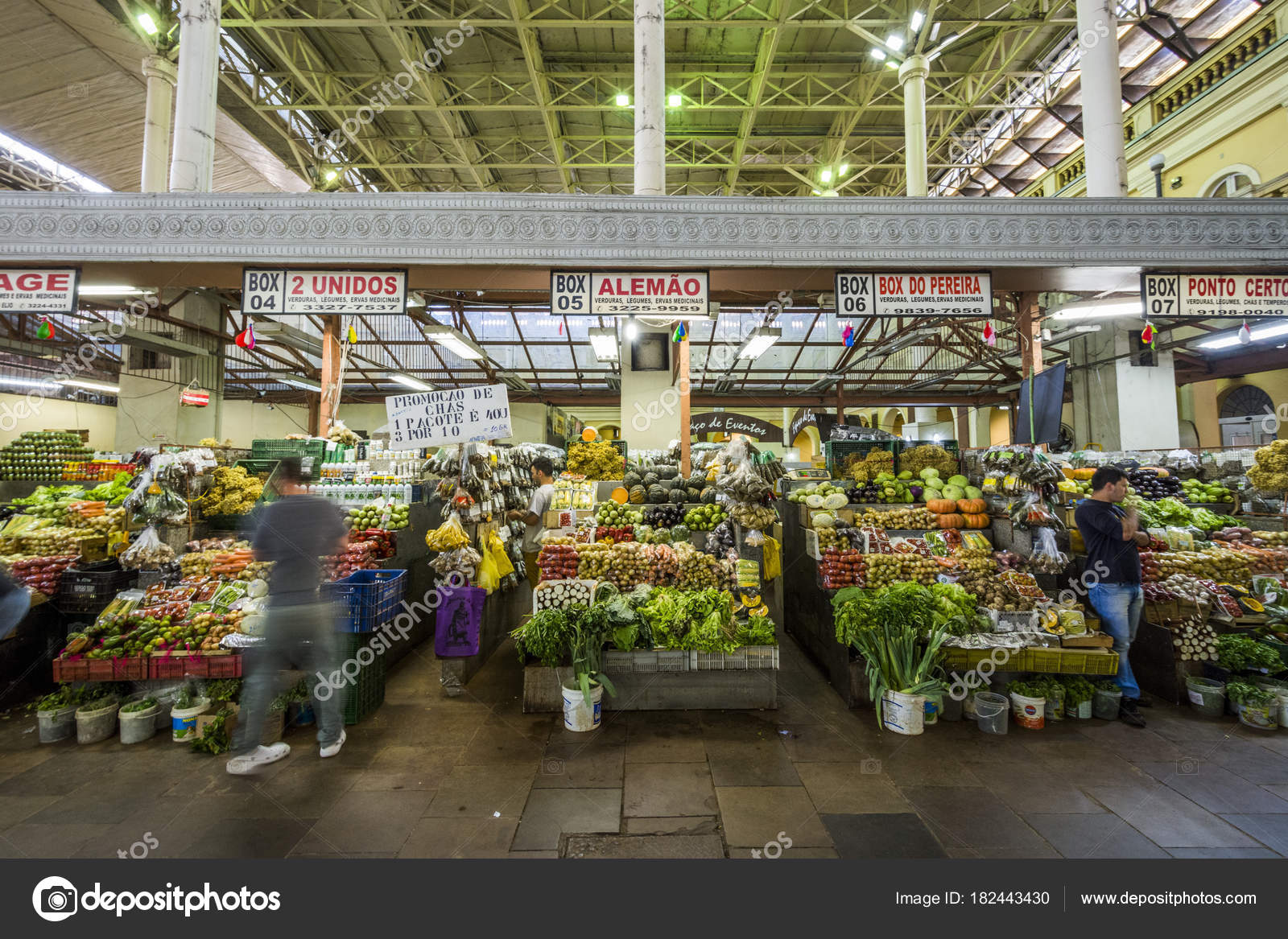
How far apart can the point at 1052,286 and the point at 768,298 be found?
781 cm

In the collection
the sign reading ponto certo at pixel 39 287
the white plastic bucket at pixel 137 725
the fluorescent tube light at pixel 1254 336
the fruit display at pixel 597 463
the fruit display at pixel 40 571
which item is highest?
the fluorescent tube light at pixel 1254 336

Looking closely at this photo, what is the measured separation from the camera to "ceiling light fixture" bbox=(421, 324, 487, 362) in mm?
10555

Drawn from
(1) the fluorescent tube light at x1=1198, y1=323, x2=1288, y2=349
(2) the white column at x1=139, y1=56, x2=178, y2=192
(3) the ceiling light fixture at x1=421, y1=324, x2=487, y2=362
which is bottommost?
(1) the fluorescent tube light at x1=1198, y1=323, x2=1288, y2=349

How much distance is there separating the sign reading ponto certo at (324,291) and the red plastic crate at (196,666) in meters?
3.02

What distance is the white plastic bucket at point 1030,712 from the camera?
420cm

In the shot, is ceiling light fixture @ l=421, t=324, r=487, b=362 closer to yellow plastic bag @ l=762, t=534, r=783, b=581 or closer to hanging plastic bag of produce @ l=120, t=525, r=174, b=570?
hanging plastic bag of produce @ l=120, t=525, r=174, b=570

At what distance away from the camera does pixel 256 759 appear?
367 cm

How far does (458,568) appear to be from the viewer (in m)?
5.04

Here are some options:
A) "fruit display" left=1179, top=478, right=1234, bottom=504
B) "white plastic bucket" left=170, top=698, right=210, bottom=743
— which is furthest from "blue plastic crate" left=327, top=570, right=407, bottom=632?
"fruit display" left=1179, top=478, right=1234, bottom=504

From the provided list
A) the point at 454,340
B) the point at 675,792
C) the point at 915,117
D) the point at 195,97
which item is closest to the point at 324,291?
the point at 195,97

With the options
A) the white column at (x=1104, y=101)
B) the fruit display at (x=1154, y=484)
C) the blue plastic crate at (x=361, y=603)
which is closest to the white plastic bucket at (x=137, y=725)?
the blue plastic crate at (x=361, y=603)

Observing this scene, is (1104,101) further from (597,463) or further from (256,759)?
(256,759)

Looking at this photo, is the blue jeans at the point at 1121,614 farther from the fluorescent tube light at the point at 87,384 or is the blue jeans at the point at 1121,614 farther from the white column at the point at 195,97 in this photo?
the fluorescent tube light at the point at 87,384

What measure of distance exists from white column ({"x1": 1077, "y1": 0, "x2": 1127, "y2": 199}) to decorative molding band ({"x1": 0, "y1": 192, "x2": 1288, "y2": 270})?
0.68 m
